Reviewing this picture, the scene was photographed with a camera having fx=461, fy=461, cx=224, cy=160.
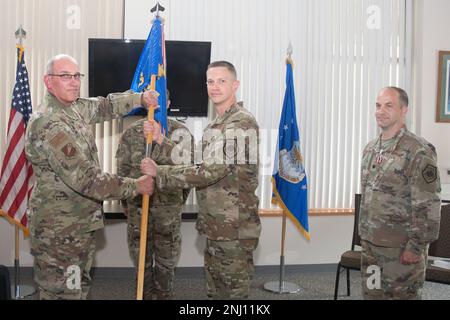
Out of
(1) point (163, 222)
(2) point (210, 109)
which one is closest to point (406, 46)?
(2) point (210, 109)

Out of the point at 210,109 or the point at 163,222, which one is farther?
the point at 210,109

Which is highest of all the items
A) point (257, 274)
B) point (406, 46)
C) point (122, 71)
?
point (406, 46)

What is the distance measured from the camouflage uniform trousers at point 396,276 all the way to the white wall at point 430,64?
2.78m

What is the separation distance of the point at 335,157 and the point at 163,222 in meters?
2.38

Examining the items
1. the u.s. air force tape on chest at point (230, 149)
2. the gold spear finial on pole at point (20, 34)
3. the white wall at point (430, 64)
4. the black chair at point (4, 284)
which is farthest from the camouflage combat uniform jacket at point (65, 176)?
the white wall at point (430, 64)

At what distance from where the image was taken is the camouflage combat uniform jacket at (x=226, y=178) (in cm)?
261

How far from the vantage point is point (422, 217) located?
2.55 metres

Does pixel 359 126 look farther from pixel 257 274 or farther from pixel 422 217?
pixel 422 217

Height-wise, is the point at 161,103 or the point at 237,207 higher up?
the point at 161,103

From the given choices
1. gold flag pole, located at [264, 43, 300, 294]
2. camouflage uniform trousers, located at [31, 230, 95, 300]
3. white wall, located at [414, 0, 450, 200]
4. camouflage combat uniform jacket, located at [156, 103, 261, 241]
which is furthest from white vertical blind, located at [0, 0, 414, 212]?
camouflage combat uniform jacket, located at [156, 103, 261, 241]

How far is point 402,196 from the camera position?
106 inches

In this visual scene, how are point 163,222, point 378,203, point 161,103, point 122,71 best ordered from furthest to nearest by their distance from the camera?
point 122,71 → point 163,222 → point 161,103 → point 378,203

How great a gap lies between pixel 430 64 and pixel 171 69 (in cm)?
291

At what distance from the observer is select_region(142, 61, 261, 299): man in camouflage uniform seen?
2617 mm
